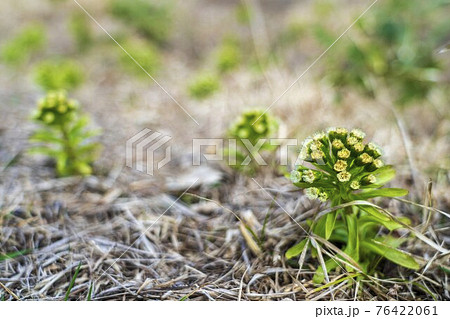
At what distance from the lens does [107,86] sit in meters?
3.73

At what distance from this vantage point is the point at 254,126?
2221 millimetres

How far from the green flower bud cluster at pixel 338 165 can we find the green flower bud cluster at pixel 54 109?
1.35 metres

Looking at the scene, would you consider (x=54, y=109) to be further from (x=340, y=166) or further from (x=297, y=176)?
(x=340, y=166)

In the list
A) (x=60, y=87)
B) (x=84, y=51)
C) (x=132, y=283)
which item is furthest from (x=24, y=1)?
(x=132, y=283)

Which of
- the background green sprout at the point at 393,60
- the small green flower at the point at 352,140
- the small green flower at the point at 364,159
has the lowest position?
the small green flower at the point at 364,159

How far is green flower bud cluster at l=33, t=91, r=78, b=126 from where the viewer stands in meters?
2.14

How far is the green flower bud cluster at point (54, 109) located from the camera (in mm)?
2143

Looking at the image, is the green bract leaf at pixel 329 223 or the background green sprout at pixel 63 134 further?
the background green sprout at pixel 63 134

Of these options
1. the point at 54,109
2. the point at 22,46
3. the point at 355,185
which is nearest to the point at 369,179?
the point at 355,185

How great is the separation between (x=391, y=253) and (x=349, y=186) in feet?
1.05

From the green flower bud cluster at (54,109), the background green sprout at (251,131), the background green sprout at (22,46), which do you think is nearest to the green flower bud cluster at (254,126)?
the background green sprout at (251,131)

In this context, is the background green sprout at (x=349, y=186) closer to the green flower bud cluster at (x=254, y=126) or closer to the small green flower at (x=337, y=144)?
the small green flower at (x=337, y=144)

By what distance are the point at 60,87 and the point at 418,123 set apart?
2.74 m
